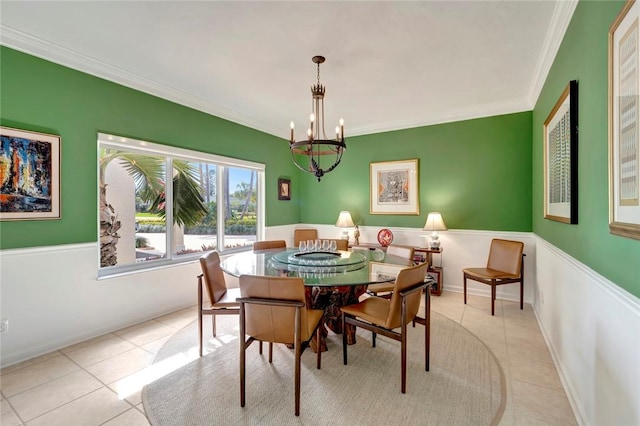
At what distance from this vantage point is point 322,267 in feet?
7.95

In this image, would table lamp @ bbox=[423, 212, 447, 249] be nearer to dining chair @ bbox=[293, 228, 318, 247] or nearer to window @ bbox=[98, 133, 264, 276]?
dining chair @ bbox=[293, 228, 318, 247]

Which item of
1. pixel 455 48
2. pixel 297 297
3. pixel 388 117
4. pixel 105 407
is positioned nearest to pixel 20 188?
pixel 105 407

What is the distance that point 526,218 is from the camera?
3.88 m

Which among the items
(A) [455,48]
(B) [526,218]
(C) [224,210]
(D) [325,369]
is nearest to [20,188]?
(C) [224,210]

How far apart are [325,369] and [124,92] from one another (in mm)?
3442

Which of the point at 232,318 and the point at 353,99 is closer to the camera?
the point at 232,318

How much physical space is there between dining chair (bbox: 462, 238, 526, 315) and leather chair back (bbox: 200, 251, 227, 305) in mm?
3018

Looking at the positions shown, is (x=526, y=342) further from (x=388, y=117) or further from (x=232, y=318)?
(x=388, y=117)

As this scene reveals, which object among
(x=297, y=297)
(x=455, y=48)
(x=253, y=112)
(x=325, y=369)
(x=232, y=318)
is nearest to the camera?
(x=297, y=297)

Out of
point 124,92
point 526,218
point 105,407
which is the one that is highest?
point 124,92

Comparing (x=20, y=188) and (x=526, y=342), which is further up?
(x=20, y=188)

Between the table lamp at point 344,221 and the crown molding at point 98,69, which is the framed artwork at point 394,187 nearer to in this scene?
the table lamp at point 344,221

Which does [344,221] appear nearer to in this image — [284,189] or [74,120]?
[284,189]

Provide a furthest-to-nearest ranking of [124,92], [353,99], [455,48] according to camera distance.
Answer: [353,99] → [124,92] → [455,48]
